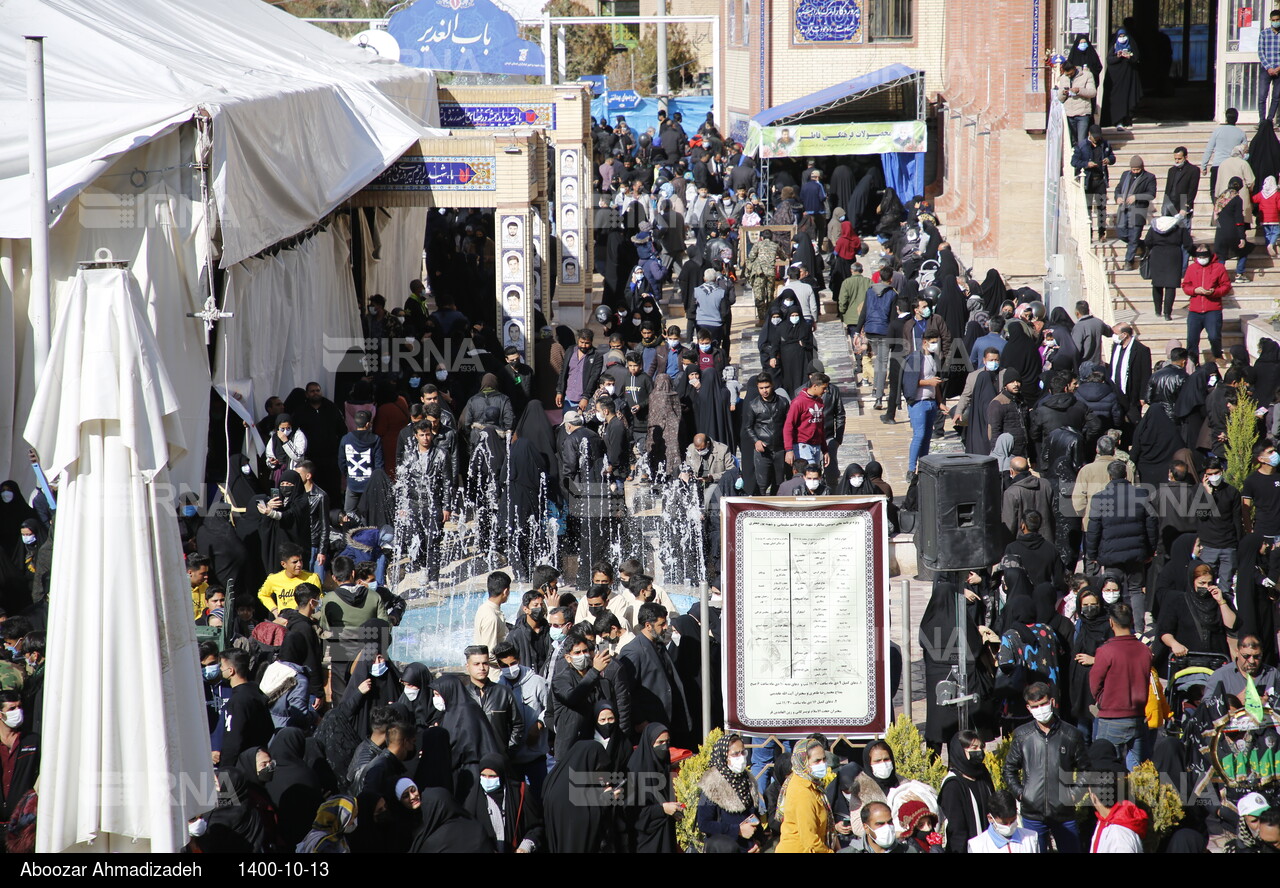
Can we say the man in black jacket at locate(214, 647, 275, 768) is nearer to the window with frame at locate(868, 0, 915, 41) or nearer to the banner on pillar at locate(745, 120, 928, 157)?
the banner on pillar at locate(745, 120, 928, 157)

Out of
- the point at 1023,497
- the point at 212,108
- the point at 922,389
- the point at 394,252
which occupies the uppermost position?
the point at 212,108

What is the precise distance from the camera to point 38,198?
32.4 feet

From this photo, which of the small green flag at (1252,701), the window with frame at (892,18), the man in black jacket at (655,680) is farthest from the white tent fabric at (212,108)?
the window with frame at (892,18)

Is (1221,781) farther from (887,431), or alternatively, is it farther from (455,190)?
(455,190)

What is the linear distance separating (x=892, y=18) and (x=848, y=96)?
10.5 ft

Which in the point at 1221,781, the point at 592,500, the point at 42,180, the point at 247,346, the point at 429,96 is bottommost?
the point at 1221,781

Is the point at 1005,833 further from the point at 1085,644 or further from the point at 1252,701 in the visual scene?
the point at 1085,644

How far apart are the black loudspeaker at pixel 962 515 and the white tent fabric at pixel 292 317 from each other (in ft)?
22.6

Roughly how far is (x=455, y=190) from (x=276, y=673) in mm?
9092

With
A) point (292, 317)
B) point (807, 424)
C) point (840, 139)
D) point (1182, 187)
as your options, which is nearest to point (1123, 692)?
point (807, 424)

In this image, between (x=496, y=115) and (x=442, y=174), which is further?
(x=496, y=115)

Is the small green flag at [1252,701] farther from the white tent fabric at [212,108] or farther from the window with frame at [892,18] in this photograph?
the window with frame at [892,18]

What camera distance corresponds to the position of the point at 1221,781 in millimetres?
7391

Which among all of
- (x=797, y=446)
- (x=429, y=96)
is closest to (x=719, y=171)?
(x=429, y=96)
